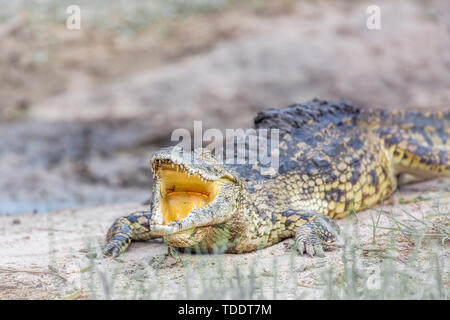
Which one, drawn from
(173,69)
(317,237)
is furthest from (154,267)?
(173,69)

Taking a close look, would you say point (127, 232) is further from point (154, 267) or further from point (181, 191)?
point (181, 191)

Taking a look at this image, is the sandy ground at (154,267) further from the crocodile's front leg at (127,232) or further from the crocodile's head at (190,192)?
the crocodile's head at (190,192)

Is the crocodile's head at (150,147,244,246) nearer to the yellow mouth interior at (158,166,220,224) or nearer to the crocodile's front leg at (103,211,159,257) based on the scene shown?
the yellow mouth interior at (158,166,220,224)

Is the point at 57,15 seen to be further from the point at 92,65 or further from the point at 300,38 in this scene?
the point at 300,38

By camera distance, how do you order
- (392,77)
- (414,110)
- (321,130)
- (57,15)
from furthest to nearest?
1. (57,15)
2. (392,77)
3. (414,110)
4. (321,130)

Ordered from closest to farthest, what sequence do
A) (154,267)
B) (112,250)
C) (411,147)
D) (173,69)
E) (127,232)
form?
(154,267) → (112,250) → (127,232) → (411,147) → (173,69)

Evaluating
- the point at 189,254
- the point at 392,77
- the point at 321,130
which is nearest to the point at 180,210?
the point at 189,254

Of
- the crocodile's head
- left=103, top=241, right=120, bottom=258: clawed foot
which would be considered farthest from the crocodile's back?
left=103, top=241, right=120, bottom=258: clawed foot
